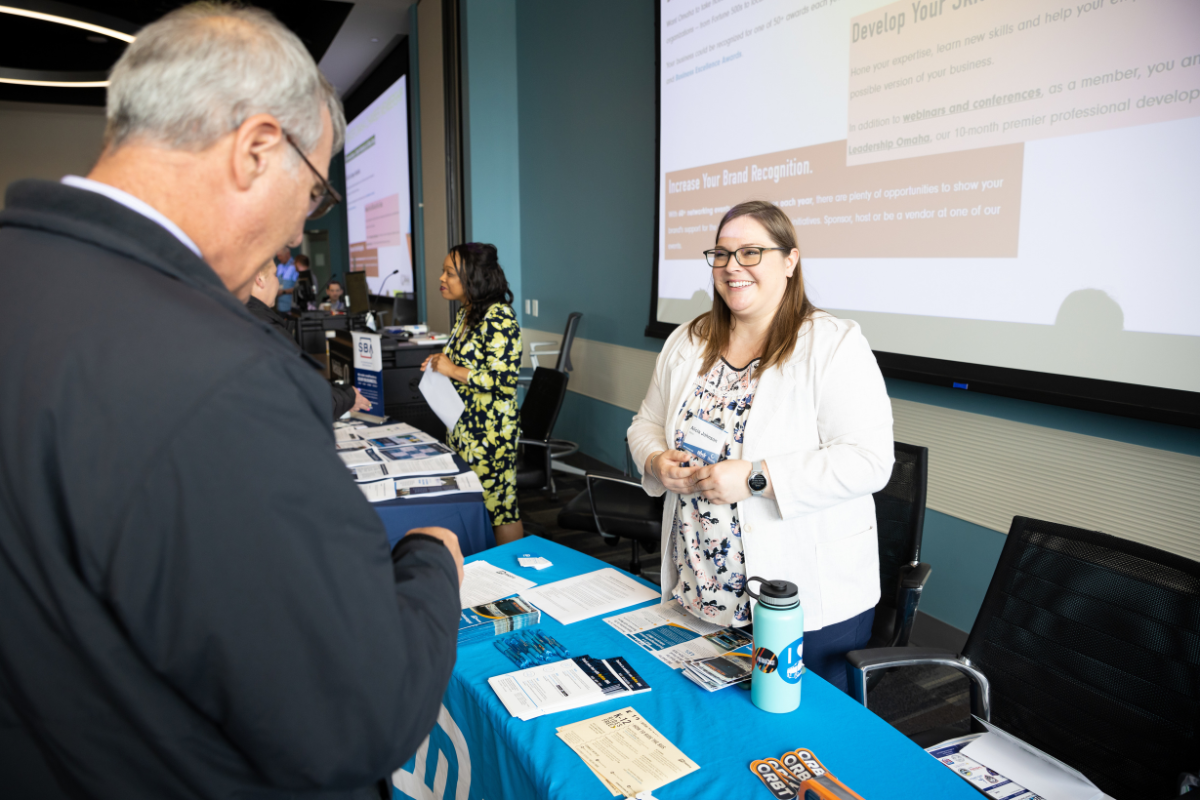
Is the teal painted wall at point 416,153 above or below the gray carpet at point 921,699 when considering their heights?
above

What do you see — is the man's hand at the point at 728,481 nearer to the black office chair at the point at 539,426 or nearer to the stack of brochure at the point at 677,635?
the stack of brochure at the point at 677,635

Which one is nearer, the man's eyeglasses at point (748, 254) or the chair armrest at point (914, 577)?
the man's eyeglasses at point (748, 254)

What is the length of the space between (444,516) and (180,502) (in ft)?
5.76

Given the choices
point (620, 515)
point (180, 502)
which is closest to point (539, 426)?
point (620, 515)

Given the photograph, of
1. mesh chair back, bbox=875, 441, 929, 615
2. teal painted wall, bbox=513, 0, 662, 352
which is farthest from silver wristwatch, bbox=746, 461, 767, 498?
teal painted wall, bbox=513, 0, 662, 352

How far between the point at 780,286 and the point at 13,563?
1364 millimetres

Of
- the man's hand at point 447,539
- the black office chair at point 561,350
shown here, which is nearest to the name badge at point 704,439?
the man's hand at point 447,539

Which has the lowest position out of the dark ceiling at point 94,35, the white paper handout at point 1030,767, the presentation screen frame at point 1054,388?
the white paper handout at point 1030,767

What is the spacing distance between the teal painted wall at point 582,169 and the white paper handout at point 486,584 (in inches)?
63.4

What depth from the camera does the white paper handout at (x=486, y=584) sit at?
149 cm

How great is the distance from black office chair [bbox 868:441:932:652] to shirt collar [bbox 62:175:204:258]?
1709 mm

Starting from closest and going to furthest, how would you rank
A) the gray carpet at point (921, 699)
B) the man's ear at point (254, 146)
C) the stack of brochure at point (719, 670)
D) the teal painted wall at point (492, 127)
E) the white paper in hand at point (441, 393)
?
1. the man's ear at point (254, 146)
2. the stack of brochure at point (719, 670)
3. the gray carpet at point (921, 699)
4. the white paper in hand at point (441, 393)
5. the teal painted wall at point (492, 127)

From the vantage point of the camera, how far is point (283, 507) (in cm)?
49

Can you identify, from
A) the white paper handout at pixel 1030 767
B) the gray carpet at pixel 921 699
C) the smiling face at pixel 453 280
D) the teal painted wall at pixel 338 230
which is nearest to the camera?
the white paper handout at pixel 1030 767
